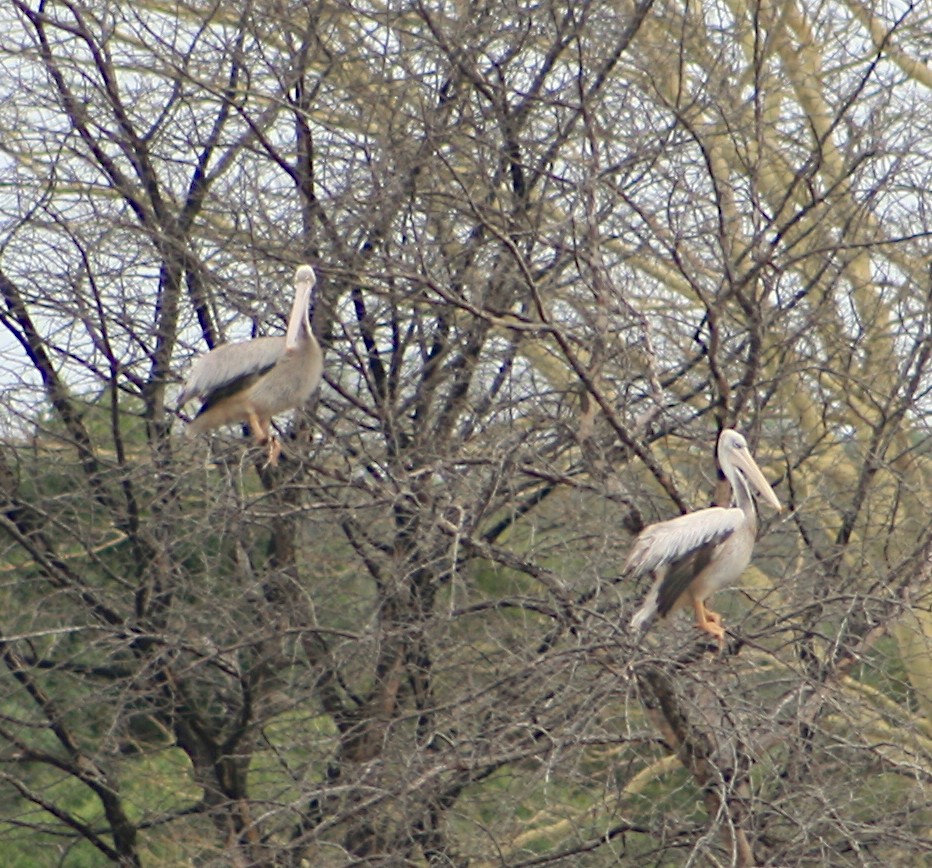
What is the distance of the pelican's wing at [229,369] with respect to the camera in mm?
8023

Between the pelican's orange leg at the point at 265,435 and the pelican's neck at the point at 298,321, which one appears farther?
the pelican's neck at the point at 298,321

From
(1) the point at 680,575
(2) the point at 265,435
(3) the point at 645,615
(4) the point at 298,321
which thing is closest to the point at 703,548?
(1) the point at 680,575

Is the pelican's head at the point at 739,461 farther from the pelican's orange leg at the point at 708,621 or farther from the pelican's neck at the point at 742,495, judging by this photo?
the pelican's orange leg at the point at 708,621

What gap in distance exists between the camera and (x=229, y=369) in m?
8.05

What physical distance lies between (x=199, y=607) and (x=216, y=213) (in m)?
2.13

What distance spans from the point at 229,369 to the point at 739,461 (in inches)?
99.3

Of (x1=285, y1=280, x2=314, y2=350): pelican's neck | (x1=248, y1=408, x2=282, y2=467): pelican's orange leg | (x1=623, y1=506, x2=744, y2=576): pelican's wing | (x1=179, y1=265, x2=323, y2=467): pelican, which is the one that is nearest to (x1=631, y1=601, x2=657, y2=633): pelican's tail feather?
(x1=623, y1=506, x2=744, y2=576): pelican's wing

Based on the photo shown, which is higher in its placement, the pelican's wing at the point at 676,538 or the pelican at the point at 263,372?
the pelican at the point at 263,372

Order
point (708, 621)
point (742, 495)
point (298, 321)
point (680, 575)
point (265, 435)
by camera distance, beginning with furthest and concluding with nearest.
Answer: point (265, 435)
point (298, 321)
point (742, 495)
point (708, 621)
point (680, 575)

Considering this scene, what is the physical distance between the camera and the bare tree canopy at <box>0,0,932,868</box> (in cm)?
673

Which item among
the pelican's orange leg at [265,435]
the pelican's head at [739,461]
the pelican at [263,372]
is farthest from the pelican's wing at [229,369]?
the pelican's head at [739,461]

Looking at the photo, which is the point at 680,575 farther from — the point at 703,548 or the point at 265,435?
the point at 265,435

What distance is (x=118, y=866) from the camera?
30.8ft

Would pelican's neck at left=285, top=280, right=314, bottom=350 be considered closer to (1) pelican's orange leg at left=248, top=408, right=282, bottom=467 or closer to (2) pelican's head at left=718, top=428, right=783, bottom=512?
(1) pelican's orange leg at left=248, top=408, right=282, bottom=467
